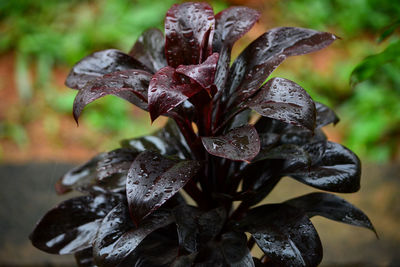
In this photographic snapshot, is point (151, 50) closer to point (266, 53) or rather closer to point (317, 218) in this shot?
point (266, 53)

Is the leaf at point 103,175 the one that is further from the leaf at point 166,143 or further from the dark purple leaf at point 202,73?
the dark purple leaf at point 202,73

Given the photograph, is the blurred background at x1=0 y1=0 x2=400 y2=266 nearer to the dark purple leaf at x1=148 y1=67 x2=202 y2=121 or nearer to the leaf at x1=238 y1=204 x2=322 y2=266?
the leaf at x1=238 y1=204 x2=322 y2=266

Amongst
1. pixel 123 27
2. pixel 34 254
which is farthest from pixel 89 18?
pixel 34 254

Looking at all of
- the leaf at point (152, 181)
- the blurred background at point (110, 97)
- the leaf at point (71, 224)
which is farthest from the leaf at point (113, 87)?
the blurred background at point (110, 97)

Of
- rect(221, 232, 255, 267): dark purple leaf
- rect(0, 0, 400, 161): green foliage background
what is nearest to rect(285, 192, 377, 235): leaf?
rect(221, 232, 255, 267): dark purple leaf

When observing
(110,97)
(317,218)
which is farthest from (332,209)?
(110,97)

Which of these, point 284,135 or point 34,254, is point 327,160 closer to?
point 284,135
